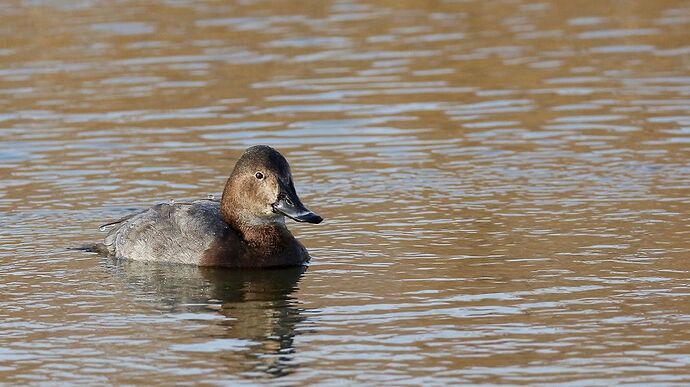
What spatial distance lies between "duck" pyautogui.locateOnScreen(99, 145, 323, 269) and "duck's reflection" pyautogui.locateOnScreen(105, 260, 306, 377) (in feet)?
0.33

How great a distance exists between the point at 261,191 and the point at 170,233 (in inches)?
33.4

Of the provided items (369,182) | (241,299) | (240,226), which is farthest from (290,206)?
(369,182)

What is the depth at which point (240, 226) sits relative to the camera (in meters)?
11.9

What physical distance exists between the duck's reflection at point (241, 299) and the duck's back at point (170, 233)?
108mm

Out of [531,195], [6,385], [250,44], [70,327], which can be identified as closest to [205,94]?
[250,44]

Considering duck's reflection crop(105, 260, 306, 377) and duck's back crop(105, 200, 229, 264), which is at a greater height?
duck's back crop(105, 200, 229, 264)

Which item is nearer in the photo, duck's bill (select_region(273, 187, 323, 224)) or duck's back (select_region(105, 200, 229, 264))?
duck's bill (select_region(273, 187, 323, 224))

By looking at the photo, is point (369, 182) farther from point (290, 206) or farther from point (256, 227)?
point (290, 206)

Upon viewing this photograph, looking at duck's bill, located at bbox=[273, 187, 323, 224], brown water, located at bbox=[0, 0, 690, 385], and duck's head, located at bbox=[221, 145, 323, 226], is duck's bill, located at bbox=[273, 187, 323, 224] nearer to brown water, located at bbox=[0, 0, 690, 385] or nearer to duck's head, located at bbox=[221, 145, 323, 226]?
duck's head, located at bbox=[221, 145, 323, 226]

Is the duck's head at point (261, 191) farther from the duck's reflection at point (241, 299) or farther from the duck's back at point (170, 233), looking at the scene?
the duck's reflection at point (241, 299)

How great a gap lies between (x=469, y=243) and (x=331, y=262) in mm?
1151

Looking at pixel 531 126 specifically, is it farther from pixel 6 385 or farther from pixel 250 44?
pixel 6 385

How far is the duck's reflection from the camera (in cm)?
907

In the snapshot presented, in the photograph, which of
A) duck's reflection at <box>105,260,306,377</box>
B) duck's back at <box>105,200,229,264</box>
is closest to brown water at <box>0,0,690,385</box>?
duck's reflection at <box>105,260,306,377</box>
